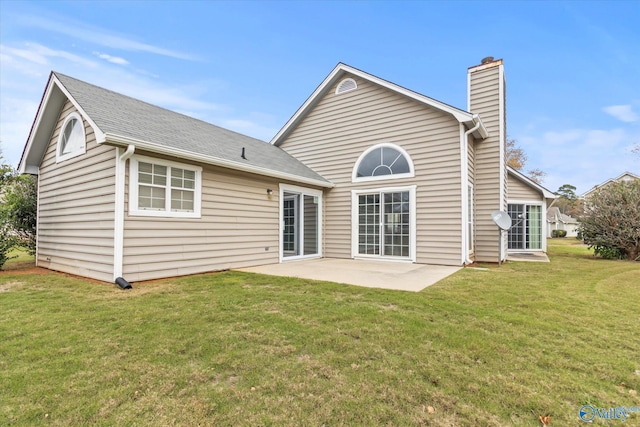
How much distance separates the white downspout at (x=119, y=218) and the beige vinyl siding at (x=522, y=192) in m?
13.7

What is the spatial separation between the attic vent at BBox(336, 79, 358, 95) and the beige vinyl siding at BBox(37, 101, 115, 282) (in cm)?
690

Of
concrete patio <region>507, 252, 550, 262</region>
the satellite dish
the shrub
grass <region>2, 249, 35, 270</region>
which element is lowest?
grass <region>2, 249, 35, 270</region>

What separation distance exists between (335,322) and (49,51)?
14.9 meters

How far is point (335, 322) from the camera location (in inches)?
131

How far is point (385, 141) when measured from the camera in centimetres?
893

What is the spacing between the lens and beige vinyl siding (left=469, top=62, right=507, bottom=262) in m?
8.84

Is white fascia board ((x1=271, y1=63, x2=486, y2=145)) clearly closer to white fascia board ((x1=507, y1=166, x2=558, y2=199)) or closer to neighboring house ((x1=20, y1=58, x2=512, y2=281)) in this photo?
neighboring house ((x1=20, y1=58, x2=512, y2=281))

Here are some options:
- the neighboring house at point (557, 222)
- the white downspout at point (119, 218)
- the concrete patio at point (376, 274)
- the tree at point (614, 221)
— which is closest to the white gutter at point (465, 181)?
the concrete patio at point (376, 274)

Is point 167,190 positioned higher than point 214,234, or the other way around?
point 167,190

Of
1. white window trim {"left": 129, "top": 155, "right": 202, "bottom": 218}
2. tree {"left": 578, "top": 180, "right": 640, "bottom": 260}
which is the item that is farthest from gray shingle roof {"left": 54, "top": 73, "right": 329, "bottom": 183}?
tree {"left": 578, "top": 180, "right": 640, "bottom": 260}

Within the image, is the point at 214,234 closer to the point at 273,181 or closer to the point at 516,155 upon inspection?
the point at 273,181

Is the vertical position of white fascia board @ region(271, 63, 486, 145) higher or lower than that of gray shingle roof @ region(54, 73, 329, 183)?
higher

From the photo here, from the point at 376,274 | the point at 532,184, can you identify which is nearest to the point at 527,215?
the point at 532,184

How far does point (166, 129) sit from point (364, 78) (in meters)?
5.87
